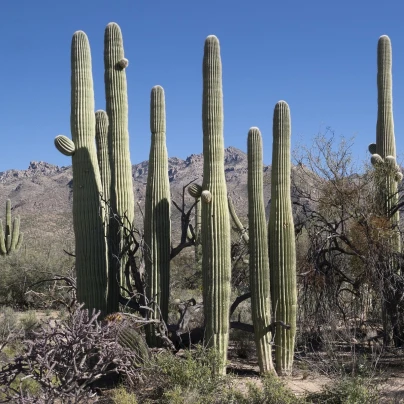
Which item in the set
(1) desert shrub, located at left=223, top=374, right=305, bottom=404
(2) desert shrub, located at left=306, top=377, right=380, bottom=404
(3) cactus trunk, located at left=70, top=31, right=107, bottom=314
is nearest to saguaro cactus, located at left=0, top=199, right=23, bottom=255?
(3) cactus trunk, located at left=70, top=31, right=107, bottom=314

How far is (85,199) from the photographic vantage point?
30.8ft

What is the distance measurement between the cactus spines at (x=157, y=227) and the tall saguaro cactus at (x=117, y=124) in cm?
54

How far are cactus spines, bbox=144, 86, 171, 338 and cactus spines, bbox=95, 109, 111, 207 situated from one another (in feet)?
4.04

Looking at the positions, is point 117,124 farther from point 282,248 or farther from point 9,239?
point 9,239

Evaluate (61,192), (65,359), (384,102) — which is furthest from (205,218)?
(61,192)

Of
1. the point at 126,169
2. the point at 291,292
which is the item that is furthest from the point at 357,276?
the point at 126,169

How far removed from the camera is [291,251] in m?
9.52

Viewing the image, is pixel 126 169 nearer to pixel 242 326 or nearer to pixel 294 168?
pixel 242 326

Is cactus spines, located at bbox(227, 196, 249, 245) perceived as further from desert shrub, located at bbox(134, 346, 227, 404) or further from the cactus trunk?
desert shrub, located at bbox(134, 346, 227, 404)

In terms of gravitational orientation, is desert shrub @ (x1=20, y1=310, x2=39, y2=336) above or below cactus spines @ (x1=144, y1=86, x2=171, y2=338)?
below

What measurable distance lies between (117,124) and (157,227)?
1.90m

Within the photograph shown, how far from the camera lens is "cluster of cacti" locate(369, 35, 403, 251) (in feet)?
37.5

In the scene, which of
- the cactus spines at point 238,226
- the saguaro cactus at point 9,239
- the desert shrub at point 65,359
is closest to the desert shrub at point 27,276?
the saguaro cactus at point 9,239

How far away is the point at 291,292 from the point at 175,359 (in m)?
2.20
